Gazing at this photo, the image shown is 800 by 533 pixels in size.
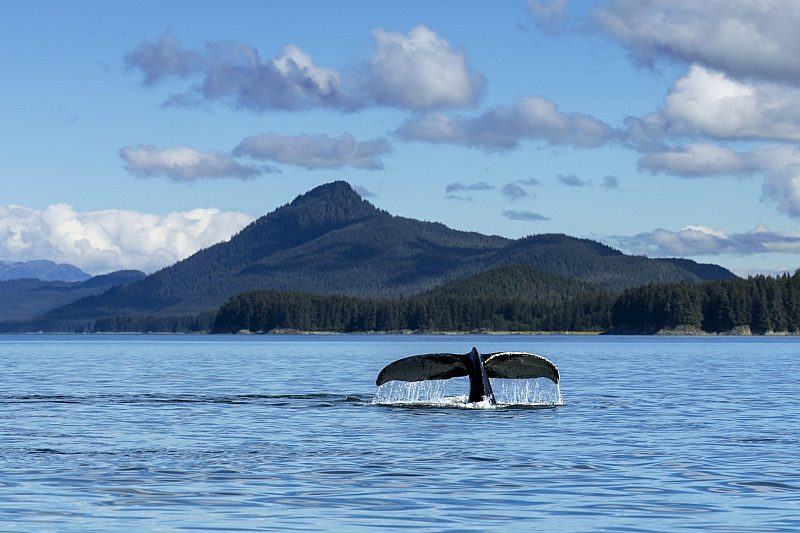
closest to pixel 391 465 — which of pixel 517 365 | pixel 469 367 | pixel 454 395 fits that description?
pixel 469 367

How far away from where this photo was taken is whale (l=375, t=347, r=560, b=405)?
42375 millimetres

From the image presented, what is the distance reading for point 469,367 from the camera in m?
44.1

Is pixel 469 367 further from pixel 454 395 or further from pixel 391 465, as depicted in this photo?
pixel 391 465

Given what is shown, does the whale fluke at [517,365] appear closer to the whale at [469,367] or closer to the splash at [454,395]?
the whale at [469,367]

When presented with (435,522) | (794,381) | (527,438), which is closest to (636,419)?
(527,438)

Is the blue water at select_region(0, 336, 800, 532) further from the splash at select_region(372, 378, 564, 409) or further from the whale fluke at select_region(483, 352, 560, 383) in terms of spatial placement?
the whale fluke at select_region(483, 352, 560, 383)

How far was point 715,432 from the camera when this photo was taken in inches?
1550

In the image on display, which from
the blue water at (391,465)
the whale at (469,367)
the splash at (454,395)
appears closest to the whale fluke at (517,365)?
the whale at (469,367)

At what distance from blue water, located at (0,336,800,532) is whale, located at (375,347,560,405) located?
1.43 meters

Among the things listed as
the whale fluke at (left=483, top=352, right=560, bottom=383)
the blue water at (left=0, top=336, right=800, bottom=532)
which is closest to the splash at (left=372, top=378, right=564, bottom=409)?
the blue water at (left=0, top=336, right=800, bottom=532)

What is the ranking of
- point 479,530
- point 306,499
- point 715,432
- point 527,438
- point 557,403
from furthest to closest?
point 557,403
point 715,432
point 527,438
point 306,499
point 479,530

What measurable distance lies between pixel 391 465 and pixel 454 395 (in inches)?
1043

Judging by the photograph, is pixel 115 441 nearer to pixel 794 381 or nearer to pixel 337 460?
pixel 337 460

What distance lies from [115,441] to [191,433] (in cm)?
304
